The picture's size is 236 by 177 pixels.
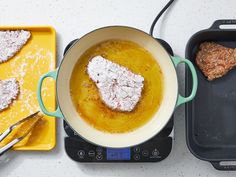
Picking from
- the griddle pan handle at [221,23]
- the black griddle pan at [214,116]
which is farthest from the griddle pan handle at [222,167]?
the griddle pan handle at [221,23]

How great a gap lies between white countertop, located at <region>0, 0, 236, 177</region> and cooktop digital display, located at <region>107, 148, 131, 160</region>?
0.03 metres

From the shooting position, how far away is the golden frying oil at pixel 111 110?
83 cm

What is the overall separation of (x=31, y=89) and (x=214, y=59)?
14.5 inches

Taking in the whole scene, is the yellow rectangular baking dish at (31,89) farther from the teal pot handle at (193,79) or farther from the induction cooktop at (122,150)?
the teal pot handle at (193,79)

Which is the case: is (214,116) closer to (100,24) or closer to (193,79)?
(193,79)

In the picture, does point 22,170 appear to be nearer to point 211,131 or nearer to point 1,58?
point 1,58

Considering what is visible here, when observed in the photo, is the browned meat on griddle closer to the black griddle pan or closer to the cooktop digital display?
the black griddle pan

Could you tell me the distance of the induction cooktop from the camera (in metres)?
0.86

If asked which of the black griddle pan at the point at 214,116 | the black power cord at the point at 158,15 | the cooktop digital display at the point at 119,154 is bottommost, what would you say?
the cooktop digital display at the point at 119,154

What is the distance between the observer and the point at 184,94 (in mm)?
875

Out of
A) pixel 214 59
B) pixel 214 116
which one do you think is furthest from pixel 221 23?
pixel 214 116

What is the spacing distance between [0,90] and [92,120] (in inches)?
7.6

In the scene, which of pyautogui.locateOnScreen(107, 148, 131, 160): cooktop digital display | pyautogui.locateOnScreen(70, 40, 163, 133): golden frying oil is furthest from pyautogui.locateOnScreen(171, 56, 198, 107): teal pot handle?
pyautogui.locateOnScreen(107, 148, 131, 160): cooktop digital display

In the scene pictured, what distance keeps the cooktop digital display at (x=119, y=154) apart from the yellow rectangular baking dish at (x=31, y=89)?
4.5 inches
